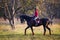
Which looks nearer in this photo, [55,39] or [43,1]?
[55,39]

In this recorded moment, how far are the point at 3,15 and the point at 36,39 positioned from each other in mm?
2045

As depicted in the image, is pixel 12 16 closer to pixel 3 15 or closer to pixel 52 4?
pixel 3 15

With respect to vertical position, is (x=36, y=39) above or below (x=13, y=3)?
below

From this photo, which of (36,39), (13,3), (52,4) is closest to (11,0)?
(13,3)

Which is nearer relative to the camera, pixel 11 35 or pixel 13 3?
pixel 11 35

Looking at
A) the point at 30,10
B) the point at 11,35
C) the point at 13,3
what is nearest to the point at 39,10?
the point at 30,10

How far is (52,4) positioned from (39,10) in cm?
55

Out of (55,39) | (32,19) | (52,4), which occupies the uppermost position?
(52,4)

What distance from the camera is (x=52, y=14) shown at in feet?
21.4

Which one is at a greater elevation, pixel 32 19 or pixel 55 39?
pixel 32 19

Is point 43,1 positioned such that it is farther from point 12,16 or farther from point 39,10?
point 12,16

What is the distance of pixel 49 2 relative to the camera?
6.47m

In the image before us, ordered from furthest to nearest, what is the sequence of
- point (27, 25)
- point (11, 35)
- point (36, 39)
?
1. point (27, 25)
2. point (11, 35)
3. point (36, 39)

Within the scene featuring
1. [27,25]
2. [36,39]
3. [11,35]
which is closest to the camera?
[36,39]
